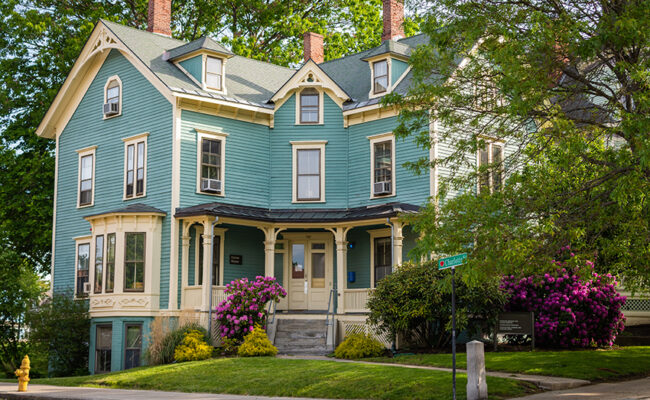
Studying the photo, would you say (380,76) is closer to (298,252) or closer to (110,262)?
(298,252)

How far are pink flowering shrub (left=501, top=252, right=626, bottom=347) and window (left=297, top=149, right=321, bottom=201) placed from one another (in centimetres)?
812

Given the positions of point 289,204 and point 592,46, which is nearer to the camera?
point 592,46

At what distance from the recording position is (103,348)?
2622cm

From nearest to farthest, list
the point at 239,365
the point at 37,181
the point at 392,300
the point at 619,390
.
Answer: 1. the point at 619,390
2. the point at 239,365
3. the point at 392,300
4. the point at 37,181

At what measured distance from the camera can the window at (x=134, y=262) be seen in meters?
25.5

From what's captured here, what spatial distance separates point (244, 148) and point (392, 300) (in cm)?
867

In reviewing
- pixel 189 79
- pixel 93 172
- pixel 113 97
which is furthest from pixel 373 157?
pixel 93 172

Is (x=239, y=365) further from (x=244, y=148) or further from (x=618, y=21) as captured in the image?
(x=618, y=21)

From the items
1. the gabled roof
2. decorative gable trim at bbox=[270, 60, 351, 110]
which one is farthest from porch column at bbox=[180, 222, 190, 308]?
the gabled roof

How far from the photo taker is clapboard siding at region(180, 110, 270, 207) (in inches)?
1025

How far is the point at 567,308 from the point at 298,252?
9.70 metres

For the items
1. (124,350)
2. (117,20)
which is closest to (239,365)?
(124,350)

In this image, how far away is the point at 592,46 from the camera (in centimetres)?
1275

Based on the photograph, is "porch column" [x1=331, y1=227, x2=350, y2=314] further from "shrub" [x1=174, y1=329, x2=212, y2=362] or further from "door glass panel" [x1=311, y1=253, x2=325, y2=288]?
"shrub" [x1=174, y1=329, x2=212, y2=362]
